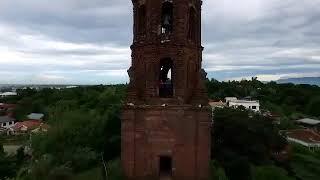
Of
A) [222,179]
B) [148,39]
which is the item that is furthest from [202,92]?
[222,179]

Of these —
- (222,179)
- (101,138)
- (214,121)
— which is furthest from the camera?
(214,121)

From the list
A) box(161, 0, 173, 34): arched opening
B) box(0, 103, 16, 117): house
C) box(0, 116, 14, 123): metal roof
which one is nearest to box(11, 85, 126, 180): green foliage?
box(161, 0, 173, 34): arched opening

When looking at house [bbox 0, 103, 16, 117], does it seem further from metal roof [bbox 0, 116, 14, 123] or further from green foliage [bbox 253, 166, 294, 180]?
green foliage [bbox 253, 166, 294, 180]

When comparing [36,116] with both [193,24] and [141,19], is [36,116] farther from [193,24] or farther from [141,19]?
[193,24]

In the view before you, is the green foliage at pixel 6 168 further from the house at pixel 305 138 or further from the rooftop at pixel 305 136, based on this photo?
the rooftop at pixel 305 136

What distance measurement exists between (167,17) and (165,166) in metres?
6.12

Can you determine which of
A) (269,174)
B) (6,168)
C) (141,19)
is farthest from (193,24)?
(6,168)

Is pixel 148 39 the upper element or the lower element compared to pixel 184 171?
upper

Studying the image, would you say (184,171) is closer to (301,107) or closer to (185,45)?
(185,45)

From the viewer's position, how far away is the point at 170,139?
54.5ft

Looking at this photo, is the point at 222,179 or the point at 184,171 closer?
the point at 184,171

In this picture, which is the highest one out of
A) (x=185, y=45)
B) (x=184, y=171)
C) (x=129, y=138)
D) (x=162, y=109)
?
(x=185, y=45)

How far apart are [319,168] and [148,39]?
20.4 m

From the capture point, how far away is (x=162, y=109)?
16.6 meters
